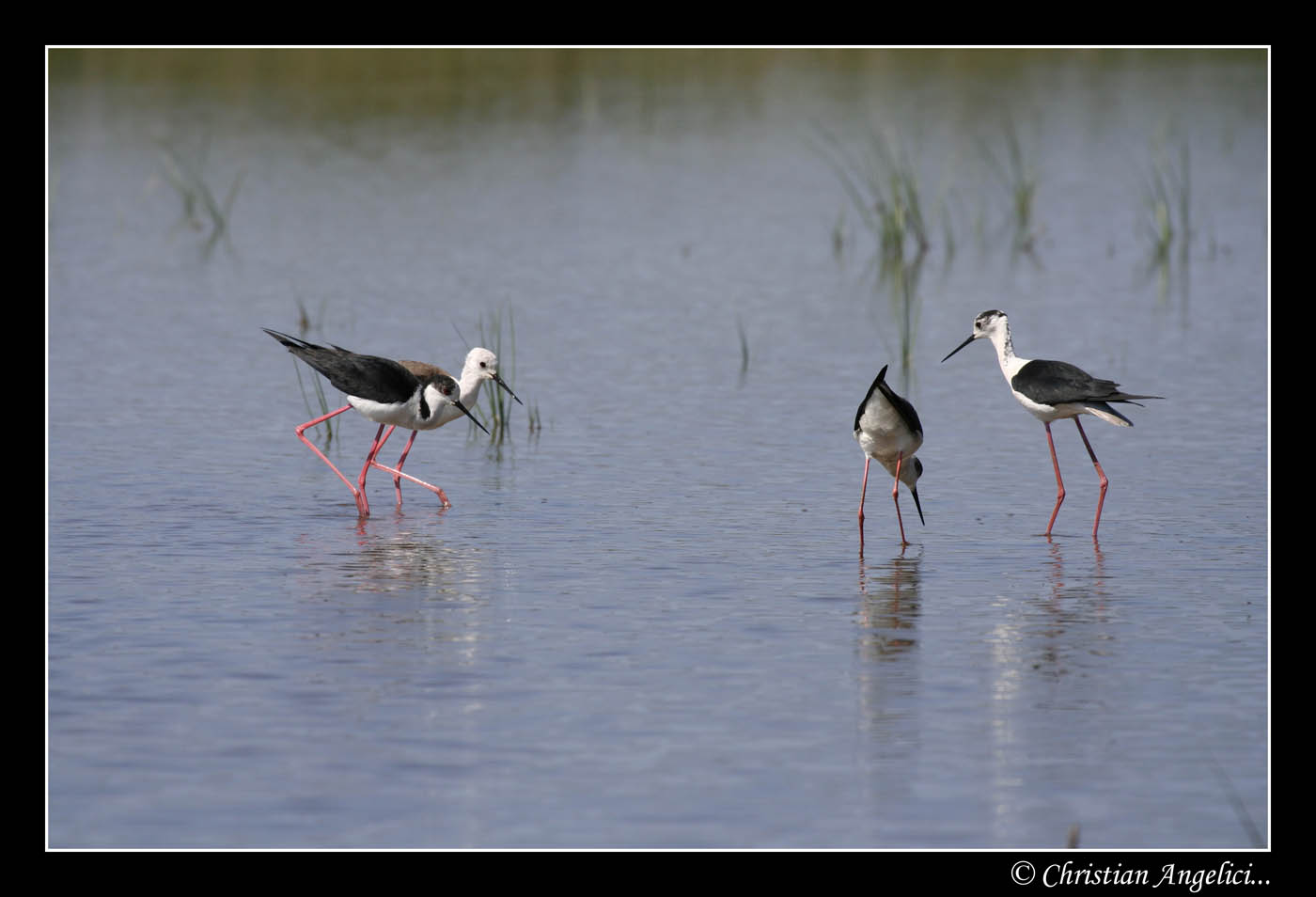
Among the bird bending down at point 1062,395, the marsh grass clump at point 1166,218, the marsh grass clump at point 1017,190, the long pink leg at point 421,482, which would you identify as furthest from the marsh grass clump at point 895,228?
the long pink leg at point 421,482

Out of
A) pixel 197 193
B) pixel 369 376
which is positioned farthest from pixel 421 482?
pixel 197 193

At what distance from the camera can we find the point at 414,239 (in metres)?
17.7

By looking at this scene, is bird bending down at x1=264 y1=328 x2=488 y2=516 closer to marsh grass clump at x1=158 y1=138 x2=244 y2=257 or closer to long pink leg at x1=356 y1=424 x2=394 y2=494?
long pink leg at x1=356 y1=424 x2=394 y2=494

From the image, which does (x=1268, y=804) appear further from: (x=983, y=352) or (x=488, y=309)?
(x=488, y=309)

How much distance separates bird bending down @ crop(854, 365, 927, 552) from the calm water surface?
21 cm

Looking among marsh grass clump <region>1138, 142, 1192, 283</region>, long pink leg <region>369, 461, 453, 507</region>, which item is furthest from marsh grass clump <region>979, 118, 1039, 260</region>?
long pink leg <region>369, 461, 453, 507</region>

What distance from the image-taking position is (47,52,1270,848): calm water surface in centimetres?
566

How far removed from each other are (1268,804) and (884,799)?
107 centimetres

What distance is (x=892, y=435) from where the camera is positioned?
886cm

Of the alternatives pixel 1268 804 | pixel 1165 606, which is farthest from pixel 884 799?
pixel 1165 606

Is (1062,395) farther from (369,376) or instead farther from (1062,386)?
(369,376)

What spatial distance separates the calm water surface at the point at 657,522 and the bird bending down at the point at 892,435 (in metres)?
0.21

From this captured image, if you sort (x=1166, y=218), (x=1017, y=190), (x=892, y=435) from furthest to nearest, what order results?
(x=1017, y=190), (x=1166, y=218), (x=892, y=435)

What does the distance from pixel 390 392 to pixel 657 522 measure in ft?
5.06
